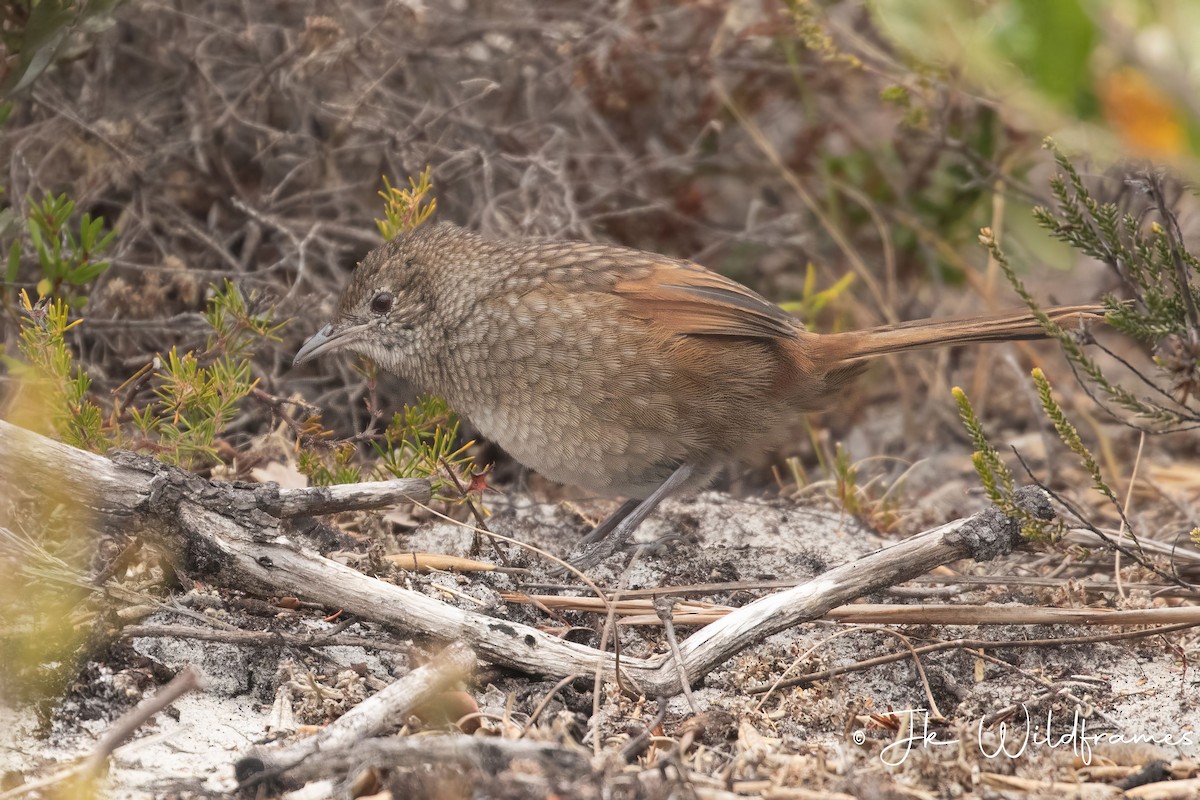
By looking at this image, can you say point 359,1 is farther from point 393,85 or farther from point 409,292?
point 409,292

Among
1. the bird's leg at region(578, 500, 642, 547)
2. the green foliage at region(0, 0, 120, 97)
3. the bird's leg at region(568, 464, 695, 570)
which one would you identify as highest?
the green foliage at region(0, 0, 120, 97)

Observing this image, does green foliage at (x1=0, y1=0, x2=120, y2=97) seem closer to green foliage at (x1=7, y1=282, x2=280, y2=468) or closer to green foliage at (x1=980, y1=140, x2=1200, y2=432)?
green foliage at (x1=7, y1=282, x2=280, y2=468)

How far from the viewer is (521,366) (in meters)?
3.99

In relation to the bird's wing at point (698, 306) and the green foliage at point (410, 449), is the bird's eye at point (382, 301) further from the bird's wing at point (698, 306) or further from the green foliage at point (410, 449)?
the bird's wing at point (698, 306)

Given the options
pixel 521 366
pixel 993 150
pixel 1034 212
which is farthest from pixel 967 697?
pixel 993 150

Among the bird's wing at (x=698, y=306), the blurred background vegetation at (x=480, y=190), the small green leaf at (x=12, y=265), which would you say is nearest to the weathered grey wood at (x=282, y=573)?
the blurred background vegetation at (x=480, y=190)

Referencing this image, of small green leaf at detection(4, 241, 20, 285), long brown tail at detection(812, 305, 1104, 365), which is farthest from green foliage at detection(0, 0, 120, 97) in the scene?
long brown tail at detection(812, 305, 1104, 365)

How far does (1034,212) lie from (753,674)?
4.70 ft

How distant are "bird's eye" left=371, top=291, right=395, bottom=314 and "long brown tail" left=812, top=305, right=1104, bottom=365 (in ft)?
4.86

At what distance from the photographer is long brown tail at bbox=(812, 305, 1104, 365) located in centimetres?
380

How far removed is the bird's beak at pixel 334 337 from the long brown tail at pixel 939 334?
5.24ft

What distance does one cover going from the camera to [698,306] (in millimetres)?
4043

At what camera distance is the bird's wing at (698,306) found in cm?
401

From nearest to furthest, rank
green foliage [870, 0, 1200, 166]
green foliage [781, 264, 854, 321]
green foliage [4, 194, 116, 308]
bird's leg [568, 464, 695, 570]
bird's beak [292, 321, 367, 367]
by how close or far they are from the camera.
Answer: green foliage [870, 0, 1200, 166]
green foliage [4, 194, 116, 308]
bird's leg [568, 464, 695, 570]
bird's beak [292, 321, 367, 367]
green foliage [781, 264, 854, 321]
